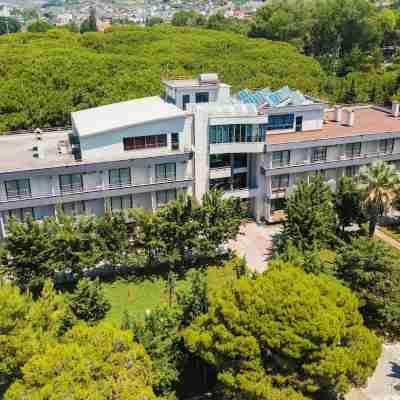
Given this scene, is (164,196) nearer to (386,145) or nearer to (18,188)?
(18,188)

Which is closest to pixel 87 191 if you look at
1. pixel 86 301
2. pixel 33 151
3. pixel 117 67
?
pixel 33 151

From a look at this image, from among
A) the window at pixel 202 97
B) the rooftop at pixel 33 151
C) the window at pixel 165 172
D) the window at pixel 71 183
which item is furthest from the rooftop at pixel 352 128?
the rooftop at pixel 33 151

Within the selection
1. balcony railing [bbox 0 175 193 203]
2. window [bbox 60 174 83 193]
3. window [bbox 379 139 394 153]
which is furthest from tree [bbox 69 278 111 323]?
window [bbox 379 139 394 153]

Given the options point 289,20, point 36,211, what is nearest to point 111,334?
point 36,211

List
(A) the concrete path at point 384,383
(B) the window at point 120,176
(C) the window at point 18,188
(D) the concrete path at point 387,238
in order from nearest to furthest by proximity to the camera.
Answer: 1. (A) the concrete path at point 384,383
2. (C) the window at point 18,188
3. (B) the window at point 120,176
4. (D) the concrete path at point 387,238

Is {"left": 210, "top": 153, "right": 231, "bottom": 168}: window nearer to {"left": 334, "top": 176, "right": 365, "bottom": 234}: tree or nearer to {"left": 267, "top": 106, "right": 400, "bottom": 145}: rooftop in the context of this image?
{"left": 267, "top": 106, "right": 400, "bottom": 145}: rooftop

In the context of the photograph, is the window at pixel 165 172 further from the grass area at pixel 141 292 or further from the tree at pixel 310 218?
the tree at pixel 310 218
